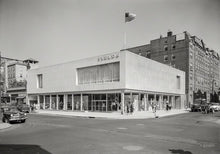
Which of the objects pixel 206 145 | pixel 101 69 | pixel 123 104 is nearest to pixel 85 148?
pixel 206 145

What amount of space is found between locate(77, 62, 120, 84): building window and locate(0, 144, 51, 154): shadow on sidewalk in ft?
77.8

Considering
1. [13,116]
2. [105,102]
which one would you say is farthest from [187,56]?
[13,116]

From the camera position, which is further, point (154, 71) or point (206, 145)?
point (154, 71)

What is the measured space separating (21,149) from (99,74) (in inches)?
1045

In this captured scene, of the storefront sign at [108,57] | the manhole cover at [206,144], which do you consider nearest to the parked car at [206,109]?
the storefront sign at [108,57]

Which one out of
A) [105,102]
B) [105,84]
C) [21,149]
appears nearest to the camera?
[21,149]

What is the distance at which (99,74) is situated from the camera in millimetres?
34406

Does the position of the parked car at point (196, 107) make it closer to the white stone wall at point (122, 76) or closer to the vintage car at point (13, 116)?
the white stone wall at point (122, 76)

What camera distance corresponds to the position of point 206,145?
8875mm

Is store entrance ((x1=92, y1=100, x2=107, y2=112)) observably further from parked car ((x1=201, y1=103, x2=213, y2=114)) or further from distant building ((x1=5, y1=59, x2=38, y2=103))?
distant building ((x1=5, y1=59, x2=38, y2=103))

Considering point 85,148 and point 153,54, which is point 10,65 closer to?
point 153,54

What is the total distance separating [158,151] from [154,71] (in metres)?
31.9

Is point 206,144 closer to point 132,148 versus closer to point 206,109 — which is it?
point 132,148

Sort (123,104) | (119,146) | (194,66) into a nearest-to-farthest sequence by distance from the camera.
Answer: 1. (119,146)
2. (123,104)
3. (194,66)
